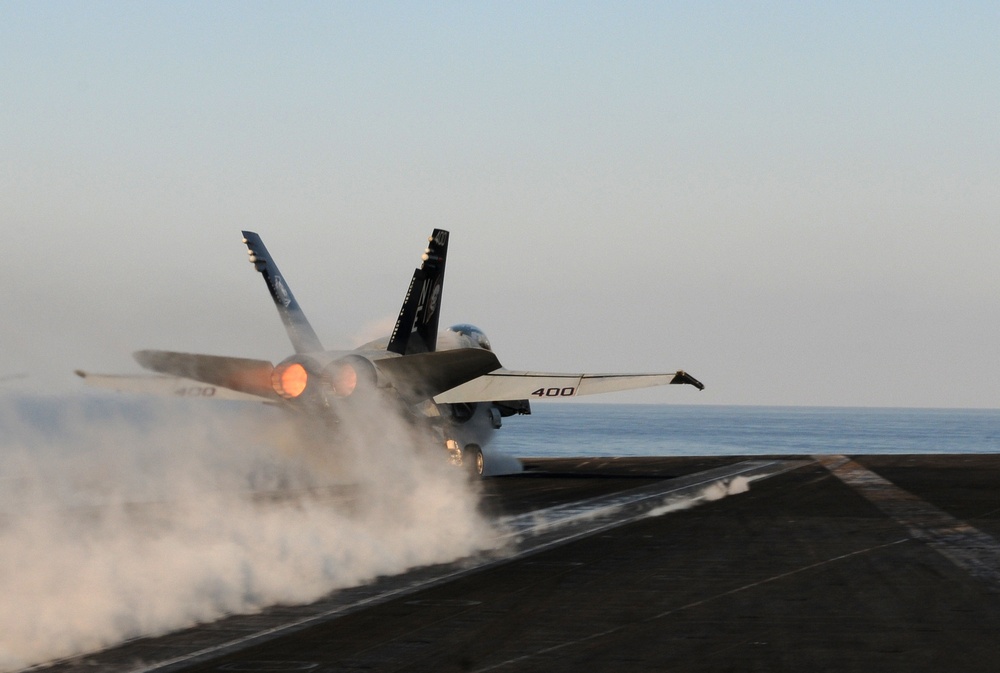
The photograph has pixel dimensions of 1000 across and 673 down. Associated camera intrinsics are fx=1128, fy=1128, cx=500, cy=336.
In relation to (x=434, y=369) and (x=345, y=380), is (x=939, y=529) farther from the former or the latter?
(x=345, y=380)

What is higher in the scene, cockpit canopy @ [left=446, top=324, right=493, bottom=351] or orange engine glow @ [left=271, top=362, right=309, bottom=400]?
cockpit canopy @ [left=446, top=324, right=493, bottom=351]

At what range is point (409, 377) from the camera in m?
33.2

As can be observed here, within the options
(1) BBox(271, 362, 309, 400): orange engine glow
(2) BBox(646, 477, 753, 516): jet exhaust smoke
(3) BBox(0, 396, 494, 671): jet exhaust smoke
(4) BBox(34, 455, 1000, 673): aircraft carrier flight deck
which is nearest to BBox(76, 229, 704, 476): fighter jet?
(1) BBox(271, 362, 309, 400): orange engine glow

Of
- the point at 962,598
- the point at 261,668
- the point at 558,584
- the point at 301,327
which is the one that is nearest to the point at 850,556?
the point at 962,598

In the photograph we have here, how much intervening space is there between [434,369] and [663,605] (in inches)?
733

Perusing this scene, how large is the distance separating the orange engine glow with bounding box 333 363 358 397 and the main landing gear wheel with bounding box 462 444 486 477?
8.09m

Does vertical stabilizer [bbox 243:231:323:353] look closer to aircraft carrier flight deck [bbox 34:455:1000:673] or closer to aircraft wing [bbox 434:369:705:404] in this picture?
aircraft wing [bbox 434:369:705:404]

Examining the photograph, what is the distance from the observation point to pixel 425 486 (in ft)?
98.8

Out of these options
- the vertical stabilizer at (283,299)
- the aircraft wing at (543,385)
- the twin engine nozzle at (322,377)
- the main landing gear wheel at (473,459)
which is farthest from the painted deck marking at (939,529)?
the vertical stabilizer at (283,299)

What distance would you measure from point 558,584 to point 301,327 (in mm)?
21529

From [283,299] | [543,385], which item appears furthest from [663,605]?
[543,385]

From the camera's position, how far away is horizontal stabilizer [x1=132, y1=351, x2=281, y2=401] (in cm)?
1838

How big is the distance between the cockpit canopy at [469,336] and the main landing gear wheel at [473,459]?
4.52m

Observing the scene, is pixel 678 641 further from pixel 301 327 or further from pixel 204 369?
pixel 301 327
